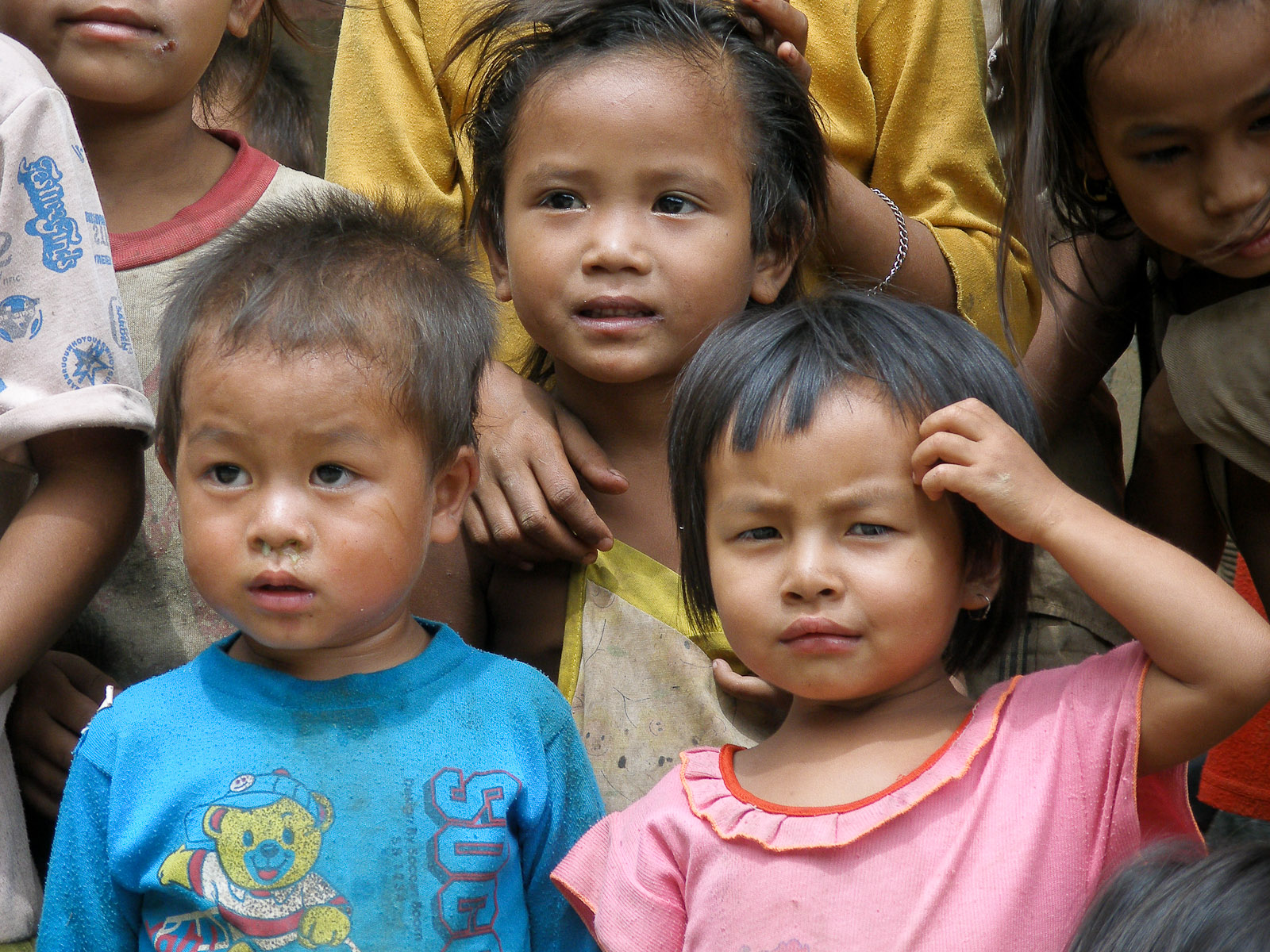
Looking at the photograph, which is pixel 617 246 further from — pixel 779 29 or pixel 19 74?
pixel 19 74

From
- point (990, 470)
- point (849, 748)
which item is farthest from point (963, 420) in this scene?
point (849, 748)

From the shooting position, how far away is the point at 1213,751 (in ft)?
8.91

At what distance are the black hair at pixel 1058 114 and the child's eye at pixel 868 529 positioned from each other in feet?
2.28

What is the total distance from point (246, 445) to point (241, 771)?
0.37 m

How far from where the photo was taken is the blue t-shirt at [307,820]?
5.14 ft

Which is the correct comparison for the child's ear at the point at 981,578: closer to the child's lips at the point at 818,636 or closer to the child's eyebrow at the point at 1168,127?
the child's lips at the point at 818,636

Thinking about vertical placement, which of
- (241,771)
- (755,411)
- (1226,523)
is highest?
(755,411)

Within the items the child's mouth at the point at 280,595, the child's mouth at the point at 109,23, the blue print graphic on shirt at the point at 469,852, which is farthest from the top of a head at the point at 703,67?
the blue print graphic on shirt at the point at 469,852

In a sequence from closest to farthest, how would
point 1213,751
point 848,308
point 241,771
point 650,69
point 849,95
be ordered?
point 241,771, point 848,308, point 650,69, point 849,95, point 1213,751

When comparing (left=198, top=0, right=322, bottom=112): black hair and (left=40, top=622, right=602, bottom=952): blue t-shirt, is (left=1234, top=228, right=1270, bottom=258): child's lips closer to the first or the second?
(left=40, top=622, right=602, bottom=952): blue t-shirt

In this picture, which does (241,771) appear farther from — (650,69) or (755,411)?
(650,69)

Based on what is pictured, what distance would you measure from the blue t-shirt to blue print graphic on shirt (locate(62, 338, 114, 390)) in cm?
39

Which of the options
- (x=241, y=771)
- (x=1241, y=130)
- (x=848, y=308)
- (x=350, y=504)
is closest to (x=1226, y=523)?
(x=1241, y=130)

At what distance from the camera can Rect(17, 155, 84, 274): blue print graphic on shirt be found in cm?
181
